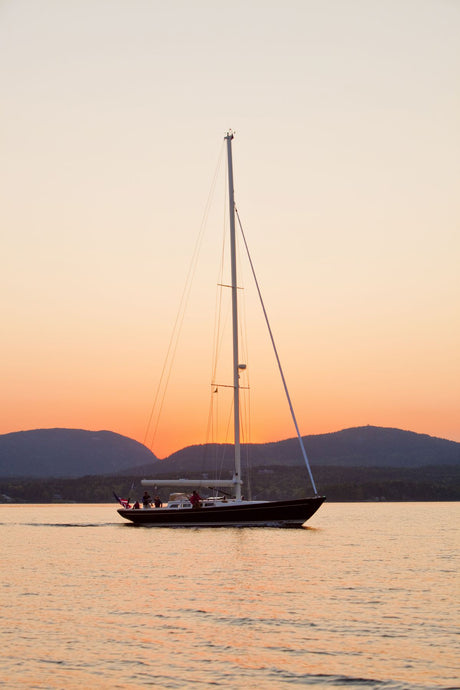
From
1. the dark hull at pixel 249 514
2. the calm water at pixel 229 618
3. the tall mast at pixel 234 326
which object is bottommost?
the calm water at pixel 229 618

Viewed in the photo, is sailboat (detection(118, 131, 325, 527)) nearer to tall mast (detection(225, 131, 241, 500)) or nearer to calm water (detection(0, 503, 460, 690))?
tall mast (detection(225, 131, 241, 500))

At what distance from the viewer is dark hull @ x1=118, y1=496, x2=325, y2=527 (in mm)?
60000

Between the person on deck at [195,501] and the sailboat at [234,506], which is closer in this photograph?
the sailboat at [234,506]

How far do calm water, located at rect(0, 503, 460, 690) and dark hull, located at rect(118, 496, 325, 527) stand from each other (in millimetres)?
6373

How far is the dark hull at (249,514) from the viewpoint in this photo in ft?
197

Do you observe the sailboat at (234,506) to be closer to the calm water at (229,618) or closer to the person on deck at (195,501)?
the person on deck at (195,501)

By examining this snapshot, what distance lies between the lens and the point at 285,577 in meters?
38.4

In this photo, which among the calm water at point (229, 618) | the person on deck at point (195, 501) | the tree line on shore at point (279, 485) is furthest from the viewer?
the tree line on shore at point (279, 485)

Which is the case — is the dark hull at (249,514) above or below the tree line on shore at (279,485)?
below

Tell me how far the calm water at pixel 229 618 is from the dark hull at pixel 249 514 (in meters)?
6.37

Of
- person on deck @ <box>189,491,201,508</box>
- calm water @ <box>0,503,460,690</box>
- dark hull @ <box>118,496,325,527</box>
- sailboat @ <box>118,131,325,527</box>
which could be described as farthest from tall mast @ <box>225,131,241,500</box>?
calm water @ <box>0,503,460,690</box>

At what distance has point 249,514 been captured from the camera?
6022 centimetres

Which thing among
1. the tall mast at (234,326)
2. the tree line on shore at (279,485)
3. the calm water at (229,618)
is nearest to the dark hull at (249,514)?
the tall mast at (234,326)

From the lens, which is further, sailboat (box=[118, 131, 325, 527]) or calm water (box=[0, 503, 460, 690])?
sailboat (box=[118, 131, 325, 527])
